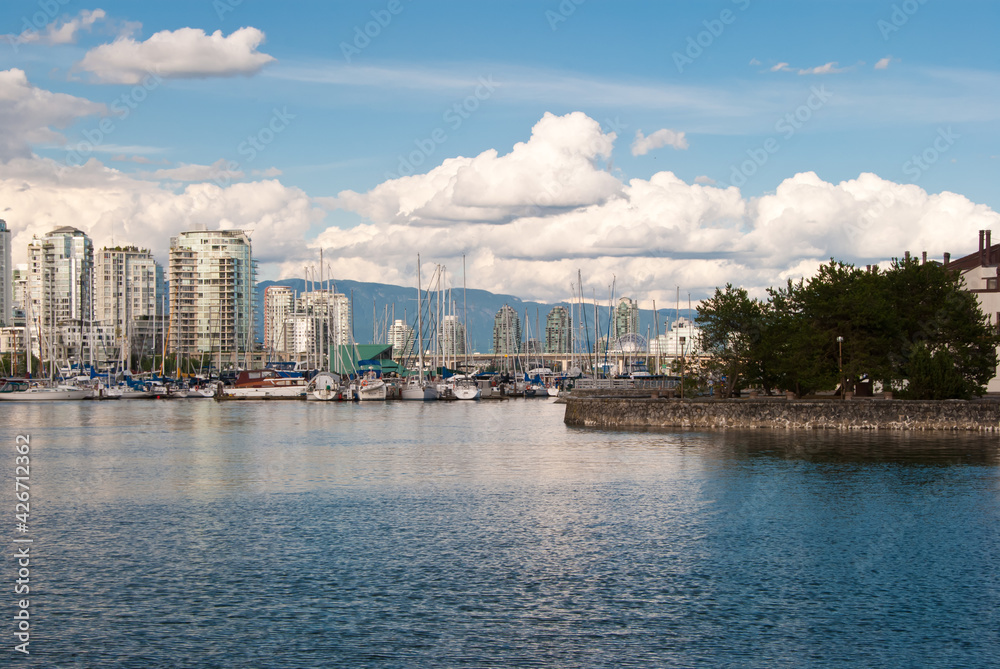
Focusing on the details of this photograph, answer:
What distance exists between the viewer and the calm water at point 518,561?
64.9 feet

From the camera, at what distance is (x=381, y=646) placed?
19.8m

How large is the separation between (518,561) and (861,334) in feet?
188

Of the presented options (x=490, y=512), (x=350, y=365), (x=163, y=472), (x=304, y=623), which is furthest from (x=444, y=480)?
(x=350, y=365)

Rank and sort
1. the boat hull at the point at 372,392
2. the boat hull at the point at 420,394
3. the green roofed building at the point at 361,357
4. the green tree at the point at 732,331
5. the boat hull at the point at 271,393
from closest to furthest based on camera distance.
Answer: the green tree at the point at 732,331
the boat hull at the point at 372,392
the boat hull at the point at 420,394
the boat hull at the point at 271,393
the green roofed building at the point at 361,357

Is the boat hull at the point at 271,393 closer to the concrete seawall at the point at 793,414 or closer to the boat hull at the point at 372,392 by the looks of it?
the boat hull at the point at 372,392

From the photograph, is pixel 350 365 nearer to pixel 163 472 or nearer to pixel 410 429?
pixel 410 429

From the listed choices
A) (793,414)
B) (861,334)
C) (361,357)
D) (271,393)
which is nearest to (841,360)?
(861,334)

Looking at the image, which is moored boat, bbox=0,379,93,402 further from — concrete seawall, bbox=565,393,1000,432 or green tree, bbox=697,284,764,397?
green tree, bbox=697,284,764,397

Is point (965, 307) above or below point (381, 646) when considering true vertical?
above

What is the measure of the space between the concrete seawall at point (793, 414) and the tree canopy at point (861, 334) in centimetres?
392

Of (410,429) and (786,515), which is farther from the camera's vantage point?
(410,429)

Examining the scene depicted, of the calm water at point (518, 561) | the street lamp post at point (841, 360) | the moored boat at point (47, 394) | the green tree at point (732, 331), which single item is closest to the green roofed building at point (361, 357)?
the moored boat at point (47, 394)

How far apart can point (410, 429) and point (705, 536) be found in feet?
172

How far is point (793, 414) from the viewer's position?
2817 inches
